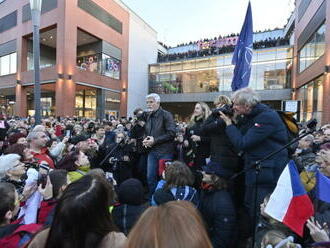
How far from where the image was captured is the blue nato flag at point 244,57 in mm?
4711

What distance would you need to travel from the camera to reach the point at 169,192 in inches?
114

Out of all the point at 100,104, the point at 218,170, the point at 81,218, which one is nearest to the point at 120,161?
the point at 218,170

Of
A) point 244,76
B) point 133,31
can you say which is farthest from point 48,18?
point 244,76

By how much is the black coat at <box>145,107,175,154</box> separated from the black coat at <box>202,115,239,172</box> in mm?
1056

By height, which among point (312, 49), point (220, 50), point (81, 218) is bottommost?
point (81, 218)

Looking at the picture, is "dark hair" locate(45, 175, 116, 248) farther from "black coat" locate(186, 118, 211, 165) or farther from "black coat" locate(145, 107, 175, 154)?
"black coat" locate(186, 118, 211, 165)

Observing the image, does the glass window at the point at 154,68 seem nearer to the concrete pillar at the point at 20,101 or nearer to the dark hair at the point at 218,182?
the concrete pillar at the point at 20,101

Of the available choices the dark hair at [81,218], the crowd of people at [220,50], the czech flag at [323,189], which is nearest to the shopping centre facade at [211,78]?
the crowd of people at [220,50]

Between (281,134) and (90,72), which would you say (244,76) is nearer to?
(281,134)

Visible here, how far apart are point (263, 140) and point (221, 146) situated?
720 mm

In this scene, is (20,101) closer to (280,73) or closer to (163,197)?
(280,73)

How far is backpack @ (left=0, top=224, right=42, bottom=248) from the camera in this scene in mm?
1693

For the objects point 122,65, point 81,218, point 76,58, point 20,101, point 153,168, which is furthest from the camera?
point 122,65

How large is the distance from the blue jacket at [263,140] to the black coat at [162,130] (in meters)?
1.66
